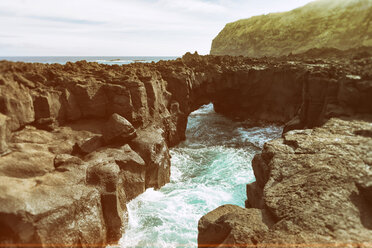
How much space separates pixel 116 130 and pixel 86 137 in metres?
1.39

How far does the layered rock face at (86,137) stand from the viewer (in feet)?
24.0

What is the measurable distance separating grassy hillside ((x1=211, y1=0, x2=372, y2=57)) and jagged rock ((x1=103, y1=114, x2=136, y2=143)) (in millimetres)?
55948

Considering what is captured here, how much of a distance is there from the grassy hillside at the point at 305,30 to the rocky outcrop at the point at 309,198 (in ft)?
173

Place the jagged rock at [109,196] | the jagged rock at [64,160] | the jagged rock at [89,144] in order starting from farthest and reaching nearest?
the jagged rock at [89,144]
the jagged rock at [64,160]
the jagged rock at [109,196]

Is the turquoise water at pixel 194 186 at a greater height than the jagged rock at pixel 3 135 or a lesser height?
lesser

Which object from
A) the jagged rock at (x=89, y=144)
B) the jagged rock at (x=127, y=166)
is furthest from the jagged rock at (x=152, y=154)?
the jagged rock at (x=89, y=144)

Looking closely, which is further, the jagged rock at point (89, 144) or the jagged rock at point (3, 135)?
the jagged rock at point (89, 144)

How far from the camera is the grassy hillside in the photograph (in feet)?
183

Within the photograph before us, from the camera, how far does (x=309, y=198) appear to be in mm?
6742

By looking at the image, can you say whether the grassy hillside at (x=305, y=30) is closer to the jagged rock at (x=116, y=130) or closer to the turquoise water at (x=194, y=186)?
the turquoise water at (x=194, y=186)

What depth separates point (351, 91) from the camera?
45.8ft

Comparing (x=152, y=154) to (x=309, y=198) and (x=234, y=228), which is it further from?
(x=309, y=198)

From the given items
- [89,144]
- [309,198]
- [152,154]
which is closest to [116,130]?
[89,144]

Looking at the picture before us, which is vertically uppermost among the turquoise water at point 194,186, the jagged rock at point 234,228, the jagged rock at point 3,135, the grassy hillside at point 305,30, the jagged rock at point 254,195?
the grassy hillside at point 305,30
